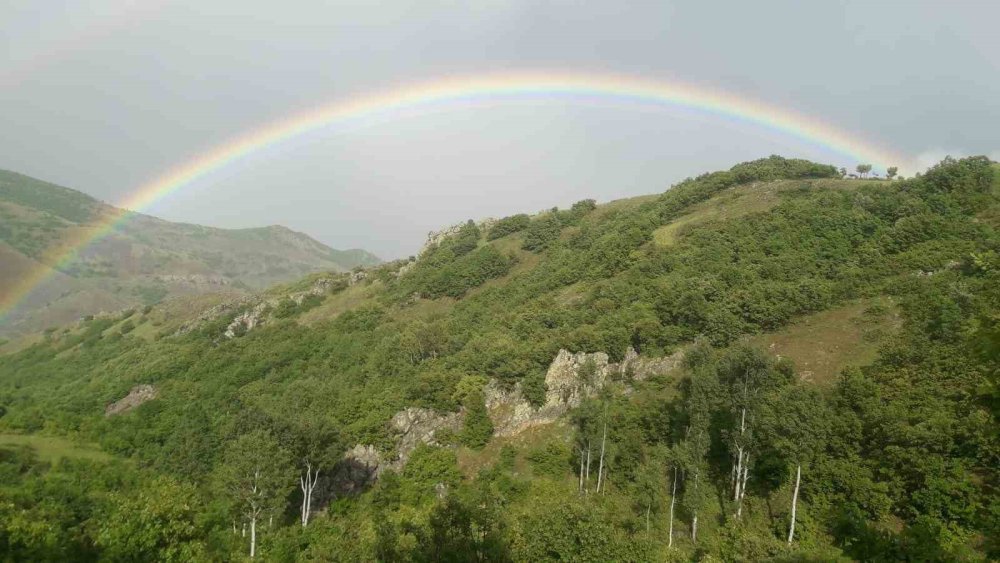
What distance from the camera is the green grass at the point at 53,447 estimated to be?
224 feet

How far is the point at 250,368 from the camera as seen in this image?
308 ft

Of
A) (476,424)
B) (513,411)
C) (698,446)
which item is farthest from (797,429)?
(476,424)

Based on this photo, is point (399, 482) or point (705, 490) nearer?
point (705, 490)

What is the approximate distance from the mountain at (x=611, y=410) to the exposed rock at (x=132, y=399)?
17.2 inches

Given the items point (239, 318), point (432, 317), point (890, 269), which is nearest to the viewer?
point (890, 269)

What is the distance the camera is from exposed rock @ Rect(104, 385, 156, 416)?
9131cm

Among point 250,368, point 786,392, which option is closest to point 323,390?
point 250,368

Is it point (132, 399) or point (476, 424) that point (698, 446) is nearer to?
point (476, 424)

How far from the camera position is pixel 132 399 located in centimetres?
9350

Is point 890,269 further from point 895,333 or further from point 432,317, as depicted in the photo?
point 432,317

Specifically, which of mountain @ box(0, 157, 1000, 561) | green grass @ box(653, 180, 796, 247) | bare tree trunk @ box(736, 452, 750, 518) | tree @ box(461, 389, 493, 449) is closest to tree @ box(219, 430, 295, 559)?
mountain @ box(0, 157, 1000, 561)

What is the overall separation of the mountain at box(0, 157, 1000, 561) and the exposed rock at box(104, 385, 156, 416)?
17.2 inches

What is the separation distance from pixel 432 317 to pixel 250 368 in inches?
1390

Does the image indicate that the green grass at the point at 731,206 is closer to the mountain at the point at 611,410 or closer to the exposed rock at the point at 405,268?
the mountain at the point at 611,410
